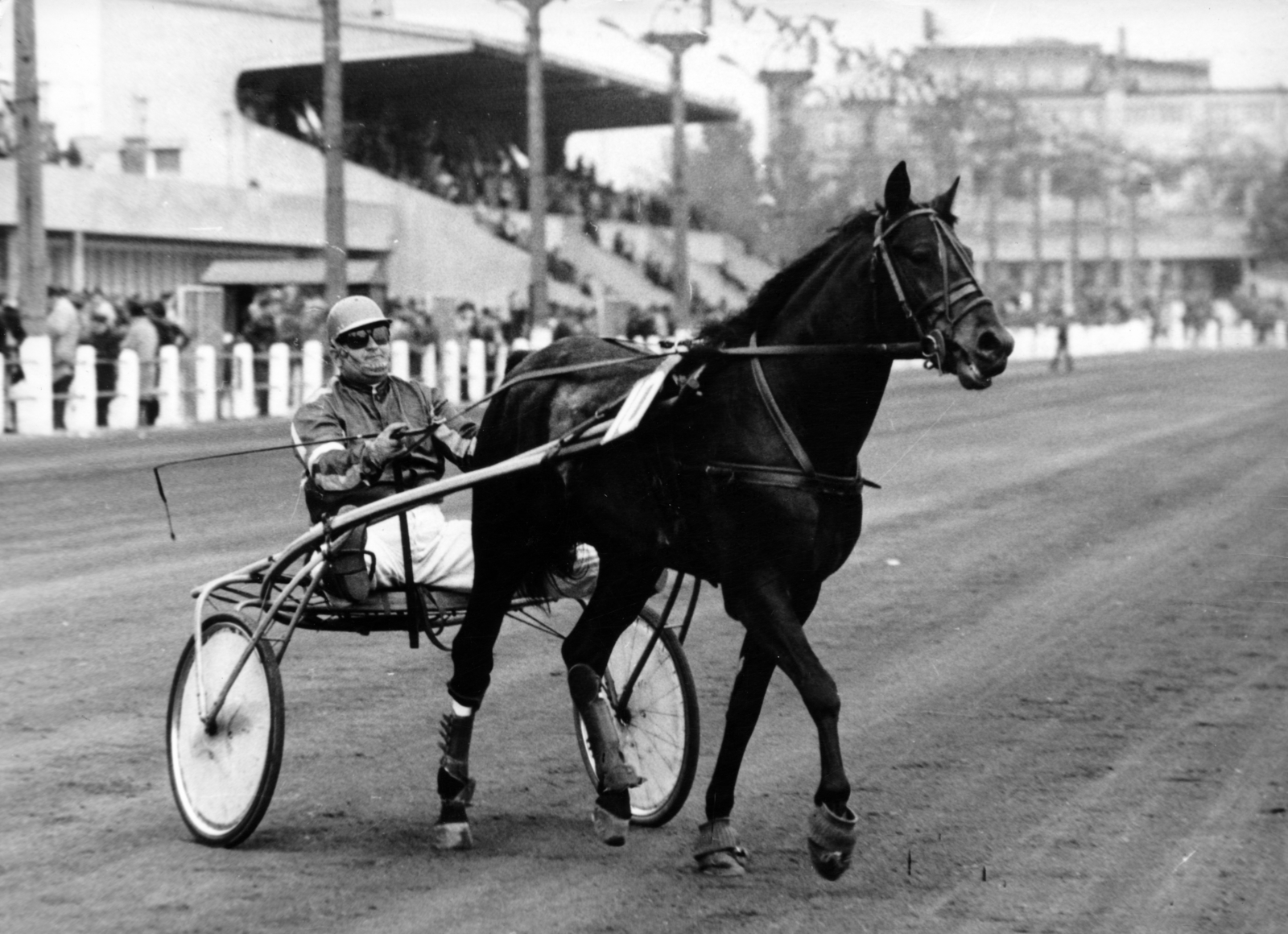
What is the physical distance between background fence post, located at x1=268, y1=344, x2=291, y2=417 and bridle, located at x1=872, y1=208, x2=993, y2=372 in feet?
64.4

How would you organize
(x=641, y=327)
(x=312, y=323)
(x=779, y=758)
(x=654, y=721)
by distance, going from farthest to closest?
(x=641, y=327) → (x=312, y=323) → (x=779, y=758) → (x=654, y=721)

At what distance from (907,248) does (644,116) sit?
31.8 m

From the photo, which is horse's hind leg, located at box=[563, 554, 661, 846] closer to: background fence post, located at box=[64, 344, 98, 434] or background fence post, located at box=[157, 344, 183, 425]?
background fence post, located at box=[64, 344, 98, 434]

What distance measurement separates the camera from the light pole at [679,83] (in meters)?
9.71

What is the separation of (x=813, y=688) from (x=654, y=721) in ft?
3.32

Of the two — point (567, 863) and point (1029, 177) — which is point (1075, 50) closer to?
point (1029, 177)

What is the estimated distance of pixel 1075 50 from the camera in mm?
34375

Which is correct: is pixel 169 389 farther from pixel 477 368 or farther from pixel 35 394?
pixel 477 368

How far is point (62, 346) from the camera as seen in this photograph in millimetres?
21219

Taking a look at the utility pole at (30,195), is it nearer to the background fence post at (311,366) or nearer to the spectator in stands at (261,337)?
the spectator in stands at (261,337)

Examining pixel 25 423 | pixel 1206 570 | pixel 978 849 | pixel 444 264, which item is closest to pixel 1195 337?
pixel 444 264

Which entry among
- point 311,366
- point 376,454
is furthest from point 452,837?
point 311,366

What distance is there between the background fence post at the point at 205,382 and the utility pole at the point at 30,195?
228 cm

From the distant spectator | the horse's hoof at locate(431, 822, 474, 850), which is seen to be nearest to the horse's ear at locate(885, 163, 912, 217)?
the horse's hoof at locate(431, 822, 474, 850)
